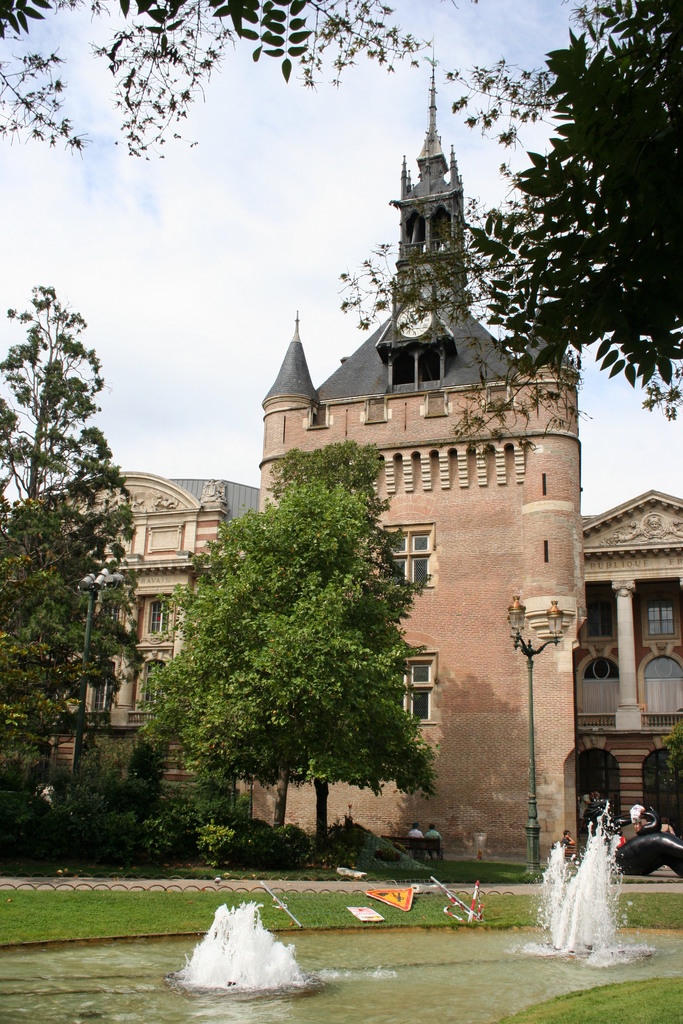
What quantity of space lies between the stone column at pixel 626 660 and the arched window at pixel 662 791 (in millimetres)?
1936

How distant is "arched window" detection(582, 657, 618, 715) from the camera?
4484 cm

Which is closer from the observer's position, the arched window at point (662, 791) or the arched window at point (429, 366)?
the arched window at point (429, 366)

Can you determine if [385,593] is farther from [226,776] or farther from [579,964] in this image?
[579,964]

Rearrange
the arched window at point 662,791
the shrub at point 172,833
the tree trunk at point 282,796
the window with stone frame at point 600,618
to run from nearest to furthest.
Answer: the shrub at point 172,833
the tree trunk at point 282,796
the arched window at point 662,791
the window with stone frame at point 600,618

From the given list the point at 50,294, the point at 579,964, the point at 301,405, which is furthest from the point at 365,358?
the point at 579,964

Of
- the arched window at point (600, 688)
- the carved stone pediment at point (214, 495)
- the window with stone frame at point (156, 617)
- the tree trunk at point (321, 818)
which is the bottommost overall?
the tree trunk at point (321, 818)

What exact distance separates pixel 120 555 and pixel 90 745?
7939 mm

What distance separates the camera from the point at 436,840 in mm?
26188

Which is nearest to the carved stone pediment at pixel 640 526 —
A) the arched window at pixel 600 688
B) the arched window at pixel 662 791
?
the arched window at pixel 600 688

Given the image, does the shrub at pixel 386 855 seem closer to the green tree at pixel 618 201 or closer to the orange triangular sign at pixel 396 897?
the orange triangular sign at pixel 396 897

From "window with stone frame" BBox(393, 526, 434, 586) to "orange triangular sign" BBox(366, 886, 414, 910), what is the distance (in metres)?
17.5

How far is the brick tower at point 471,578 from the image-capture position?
30.9 metres

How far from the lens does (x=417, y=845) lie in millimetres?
26297

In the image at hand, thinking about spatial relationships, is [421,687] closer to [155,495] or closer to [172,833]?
[172,833]
